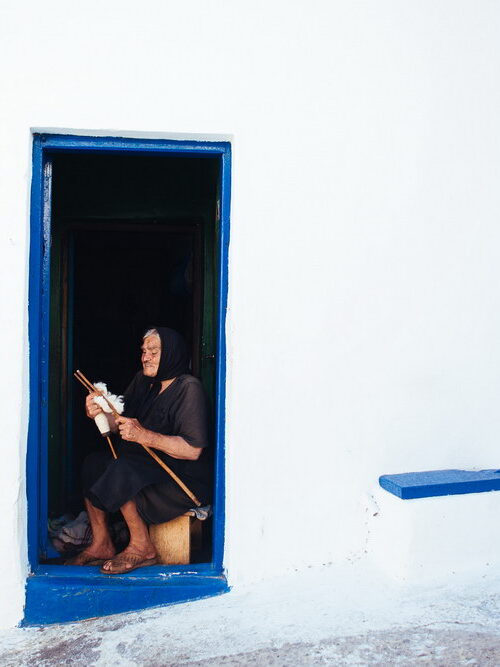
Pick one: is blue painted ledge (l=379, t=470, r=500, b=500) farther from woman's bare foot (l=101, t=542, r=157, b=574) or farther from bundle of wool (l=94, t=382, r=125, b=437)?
bundle of wool (l=94, t=382, r=125, b=437)

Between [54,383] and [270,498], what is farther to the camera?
[54,383]

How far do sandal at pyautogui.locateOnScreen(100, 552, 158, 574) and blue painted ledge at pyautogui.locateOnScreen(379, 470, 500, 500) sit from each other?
127 cm

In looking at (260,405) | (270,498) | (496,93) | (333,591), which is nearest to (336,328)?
(260,405)


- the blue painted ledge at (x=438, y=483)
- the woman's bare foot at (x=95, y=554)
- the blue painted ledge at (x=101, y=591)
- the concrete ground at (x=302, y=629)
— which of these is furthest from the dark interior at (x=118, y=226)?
the blue painted ledge at (x=438, y=483)

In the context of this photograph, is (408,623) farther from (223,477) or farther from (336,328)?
(336,328)

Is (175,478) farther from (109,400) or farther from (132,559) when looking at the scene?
(109,400)

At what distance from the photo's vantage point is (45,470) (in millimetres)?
3445

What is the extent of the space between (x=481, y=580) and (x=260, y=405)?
4.40 feet

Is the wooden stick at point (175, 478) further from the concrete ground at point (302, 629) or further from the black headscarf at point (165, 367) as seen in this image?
the concrete ground at point (302, 629)

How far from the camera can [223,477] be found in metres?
3.43

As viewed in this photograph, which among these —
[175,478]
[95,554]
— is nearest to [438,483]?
[175,478]

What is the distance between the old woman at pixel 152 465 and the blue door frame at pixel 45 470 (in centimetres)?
14

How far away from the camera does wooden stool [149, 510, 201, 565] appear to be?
3643 millimetres

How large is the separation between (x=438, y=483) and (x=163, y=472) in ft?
4.67
